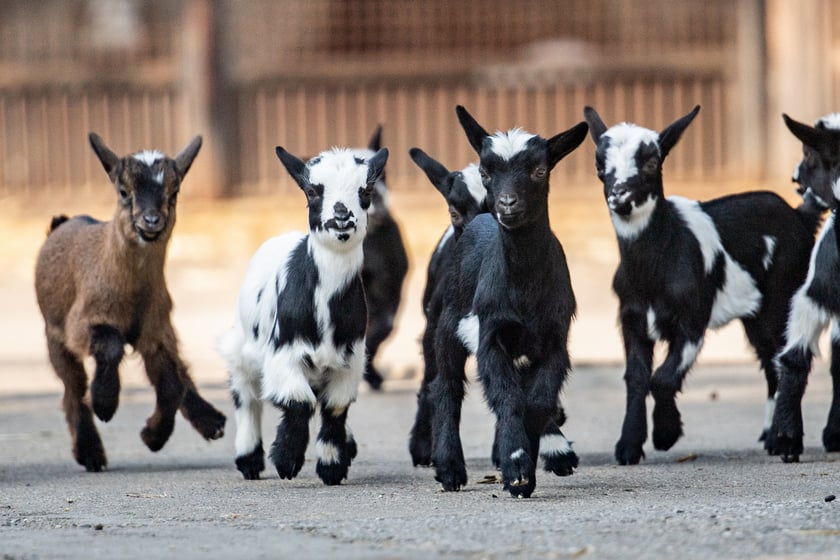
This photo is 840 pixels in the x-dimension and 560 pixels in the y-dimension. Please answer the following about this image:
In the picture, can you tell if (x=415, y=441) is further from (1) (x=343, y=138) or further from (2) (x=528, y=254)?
(1) (x=343, y=138)

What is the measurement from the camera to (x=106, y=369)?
892 cm

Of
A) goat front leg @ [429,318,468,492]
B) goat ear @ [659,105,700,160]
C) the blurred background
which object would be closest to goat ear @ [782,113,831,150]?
goat ear @ [659,105,700,160]

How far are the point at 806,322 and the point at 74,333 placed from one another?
363 centimetres

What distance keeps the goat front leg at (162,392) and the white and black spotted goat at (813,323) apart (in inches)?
117

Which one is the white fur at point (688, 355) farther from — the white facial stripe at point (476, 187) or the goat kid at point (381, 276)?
the goat kid at point (381, 276)

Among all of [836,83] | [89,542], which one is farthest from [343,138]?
[89,542]

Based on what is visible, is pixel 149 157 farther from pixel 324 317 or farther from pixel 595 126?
pixel 595 126

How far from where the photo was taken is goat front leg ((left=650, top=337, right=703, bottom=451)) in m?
8.84

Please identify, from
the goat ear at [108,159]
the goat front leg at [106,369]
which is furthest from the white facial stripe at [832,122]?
the goat front leg at [106,369]

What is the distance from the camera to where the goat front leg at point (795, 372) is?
855cm

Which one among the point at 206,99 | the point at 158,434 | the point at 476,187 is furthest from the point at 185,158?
the point at 206,99

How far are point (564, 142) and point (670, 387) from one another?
1697 mm

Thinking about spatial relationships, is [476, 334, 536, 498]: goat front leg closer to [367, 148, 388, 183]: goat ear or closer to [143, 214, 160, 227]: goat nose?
[367, 148, 388, 183]: goat ear

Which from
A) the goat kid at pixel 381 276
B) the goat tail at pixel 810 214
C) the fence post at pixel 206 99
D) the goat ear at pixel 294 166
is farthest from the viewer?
the fence post at pixel 206 99
